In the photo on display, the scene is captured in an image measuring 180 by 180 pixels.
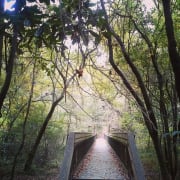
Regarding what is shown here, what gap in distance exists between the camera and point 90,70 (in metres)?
Answer: 3.48

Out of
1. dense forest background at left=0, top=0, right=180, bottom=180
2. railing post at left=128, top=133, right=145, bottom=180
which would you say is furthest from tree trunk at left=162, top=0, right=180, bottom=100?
railing post at left=128, top=133, right=145, bottom=180

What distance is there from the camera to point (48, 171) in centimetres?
1579

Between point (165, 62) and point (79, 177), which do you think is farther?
point (165, 62)

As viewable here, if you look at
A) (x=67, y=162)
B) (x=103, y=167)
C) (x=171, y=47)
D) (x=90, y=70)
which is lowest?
(x=103, y=167)

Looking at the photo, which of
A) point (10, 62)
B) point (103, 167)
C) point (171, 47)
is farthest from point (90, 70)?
point (103, 167)

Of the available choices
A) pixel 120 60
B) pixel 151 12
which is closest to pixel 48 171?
pixel 120 60

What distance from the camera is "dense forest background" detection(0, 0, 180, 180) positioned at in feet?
10.7

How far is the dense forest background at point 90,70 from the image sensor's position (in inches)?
128

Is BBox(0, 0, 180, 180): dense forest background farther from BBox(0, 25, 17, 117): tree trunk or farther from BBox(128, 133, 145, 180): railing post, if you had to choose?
BBox(128, 133, 145, 180): railing post

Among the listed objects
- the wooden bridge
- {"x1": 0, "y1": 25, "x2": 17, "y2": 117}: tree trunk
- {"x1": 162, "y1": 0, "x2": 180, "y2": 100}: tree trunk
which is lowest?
the wooden bridge

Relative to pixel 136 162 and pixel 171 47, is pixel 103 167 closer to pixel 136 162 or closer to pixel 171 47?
pixel 136 162

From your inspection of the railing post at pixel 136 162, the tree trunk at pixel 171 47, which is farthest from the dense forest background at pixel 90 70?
the railing post at pixel 136 162

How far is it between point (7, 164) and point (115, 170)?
8.01m

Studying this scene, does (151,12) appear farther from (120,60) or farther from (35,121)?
(35,121)
